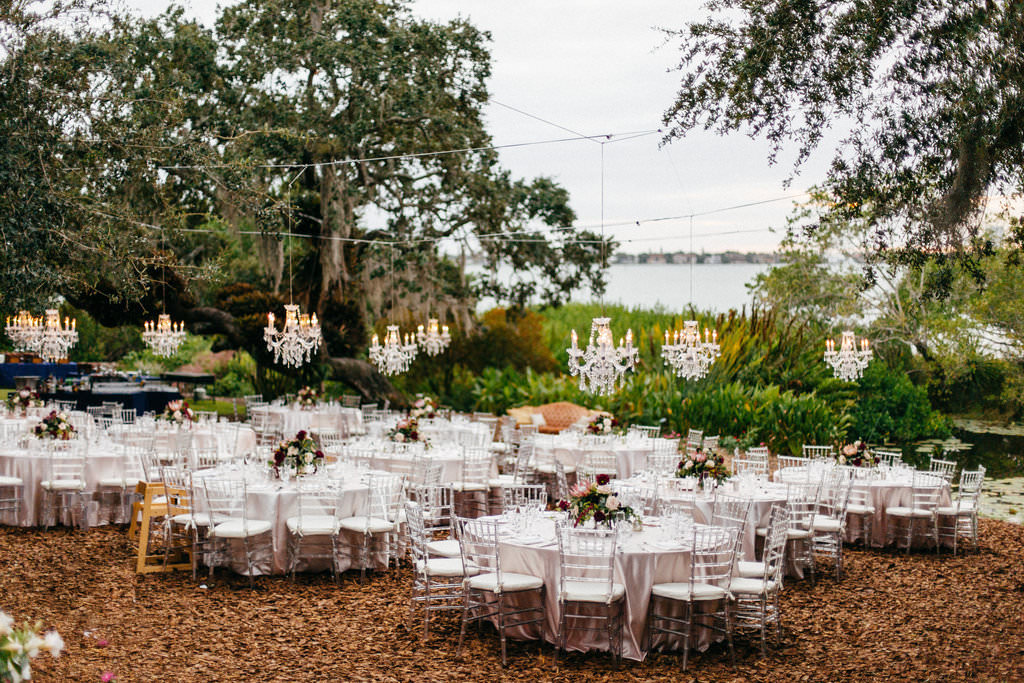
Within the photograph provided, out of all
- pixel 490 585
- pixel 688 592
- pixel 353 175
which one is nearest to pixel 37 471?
pixel 490 585

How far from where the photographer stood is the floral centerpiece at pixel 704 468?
878cm

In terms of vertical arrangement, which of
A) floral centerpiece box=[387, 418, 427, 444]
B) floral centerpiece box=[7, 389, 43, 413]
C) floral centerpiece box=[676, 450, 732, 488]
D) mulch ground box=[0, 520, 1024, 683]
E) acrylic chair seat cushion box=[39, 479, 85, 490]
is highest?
floral centerpiece box=[7, 389, 43, 413]

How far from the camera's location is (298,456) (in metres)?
8.87

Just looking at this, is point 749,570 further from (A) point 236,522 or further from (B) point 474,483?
(A) point 236,522

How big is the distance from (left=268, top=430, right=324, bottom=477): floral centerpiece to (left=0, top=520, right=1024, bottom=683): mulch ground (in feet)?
3.43

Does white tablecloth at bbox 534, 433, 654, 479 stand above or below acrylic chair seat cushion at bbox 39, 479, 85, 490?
above

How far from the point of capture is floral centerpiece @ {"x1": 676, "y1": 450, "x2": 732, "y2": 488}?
28.8 feet

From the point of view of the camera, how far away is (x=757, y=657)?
21.7ft

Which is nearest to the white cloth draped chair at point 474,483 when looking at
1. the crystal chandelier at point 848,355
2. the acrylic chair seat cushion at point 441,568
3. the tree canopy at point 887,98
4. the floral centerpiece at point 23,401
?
the acrylic chair seat cushion at point 441,568

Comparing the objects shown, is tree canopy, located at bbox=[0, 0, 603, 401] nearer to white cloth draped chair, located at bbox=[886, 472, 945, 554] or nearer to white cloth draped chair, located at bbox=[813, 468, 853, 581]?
white cloth draped chair, located at bbox=[813, 468, 853, 581]

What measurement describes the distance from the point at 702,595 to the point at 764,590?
580 millimetres

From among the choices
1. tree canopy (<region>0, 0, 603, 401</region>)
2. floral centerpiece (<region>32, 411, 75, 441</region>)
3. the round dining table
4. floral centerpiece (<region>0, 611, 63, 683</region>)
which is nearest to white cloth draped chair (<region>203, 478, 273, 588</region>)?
the round dining table

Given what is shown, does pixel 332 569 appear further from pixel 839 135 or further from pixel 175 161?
pixel 839 135

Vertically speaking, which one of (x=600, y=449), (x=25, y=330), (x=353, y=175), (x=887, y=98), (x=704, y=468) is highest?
(x=353, y=175)
